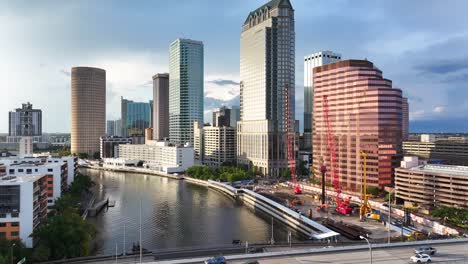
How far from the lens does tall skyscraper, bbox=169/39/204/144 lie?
189 metres

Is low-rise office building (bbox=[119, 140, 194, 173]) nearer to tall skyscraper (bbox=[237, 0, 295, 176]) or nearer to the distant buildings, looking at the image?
tall skyscraper (bbox=[237, 0, 295, 176])

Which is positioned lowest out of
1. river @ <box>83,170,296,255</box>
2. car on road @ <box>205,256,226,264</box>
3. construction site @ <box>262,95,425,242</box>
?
river @ <box>83,170,296,255</box>

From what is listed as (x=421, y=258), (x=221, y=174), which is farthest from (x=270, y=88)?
(x=421, y=258)

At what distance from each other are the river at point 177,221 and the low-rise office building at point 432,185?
25.3 metres

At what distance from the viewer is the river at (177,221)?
55.2 m

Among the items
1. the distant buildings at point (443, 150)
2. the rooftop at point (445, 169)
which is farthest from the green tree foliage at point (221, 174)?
the distant buildings at point (443, 150)

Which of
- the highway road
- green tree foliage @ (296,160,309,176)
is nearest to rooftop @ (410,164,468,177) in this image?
the highway road

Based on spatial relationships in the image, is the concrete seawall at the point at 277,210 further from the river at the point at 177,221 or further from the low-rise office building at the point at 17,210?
the low-rise office building at the point at 17,210

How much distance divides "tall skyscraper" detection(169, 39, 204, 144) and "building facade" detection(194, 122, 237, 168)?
20.5 metres

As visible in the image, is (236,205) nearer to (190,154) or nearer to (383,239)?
(383,239)

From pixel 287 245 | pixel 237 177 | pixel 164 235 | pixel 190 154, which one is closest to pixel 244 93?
pixel 190 154

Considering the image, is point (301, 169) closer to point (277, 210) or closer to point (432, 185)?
point (277, 210)

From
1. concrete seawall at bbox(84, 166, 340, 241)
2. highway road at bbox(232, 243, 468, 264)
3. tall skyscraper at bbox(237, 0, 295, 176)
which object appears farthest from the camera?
tall skyscraper at bbox(237, 0, 295, 176)

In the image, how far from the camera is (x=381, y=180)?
274 feet
